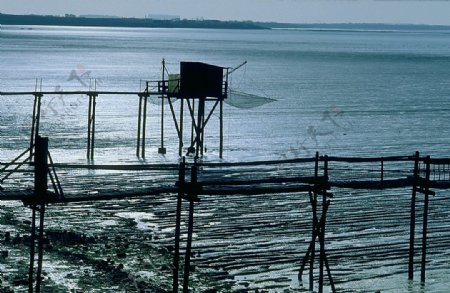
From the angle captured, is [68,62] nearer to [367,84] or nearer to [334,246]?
[367,84]

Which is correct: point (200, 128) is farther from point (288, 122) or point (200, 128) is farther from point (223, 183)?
point (223, 183)

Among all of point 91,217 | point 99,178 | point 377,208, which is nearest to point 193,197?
point 91,217

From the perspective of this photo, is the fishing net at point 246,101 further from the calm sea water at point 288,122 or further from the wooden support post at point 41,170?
the wooden support post at point 41,170

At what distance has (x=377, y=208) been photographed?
131 ft

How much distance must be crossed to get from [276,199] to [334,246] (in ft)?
26.9

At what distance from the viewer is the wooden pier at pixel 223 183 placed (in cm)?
2683

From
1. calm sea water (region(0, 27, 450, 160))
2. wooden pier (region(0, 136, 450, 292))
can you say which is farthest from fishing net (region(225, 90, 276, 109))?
wooden pier (region(0, 136, 450, 292))

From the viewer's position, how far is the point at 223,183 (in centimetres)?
2791

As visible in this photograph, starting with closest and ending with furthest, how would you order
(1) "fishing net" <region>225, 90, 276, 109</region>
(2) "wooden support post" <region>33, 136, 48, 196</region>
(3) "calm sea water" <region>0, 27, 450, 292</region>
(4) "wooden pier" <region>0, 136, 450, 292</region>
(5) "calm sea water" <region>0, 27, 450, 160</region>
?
(2) "wooden support post" <region>33, 136, 48, 196</region>
(4) "wooden pier" <region>0, 136, 450, 292</region>
(3) "calm sea water" <region>0, 27, 450, 292</region>
(5) "calm sea water" <region>0, 27, 450, 160</region>
(1) "fishing net" <region>225, 90, 276, 109</region>

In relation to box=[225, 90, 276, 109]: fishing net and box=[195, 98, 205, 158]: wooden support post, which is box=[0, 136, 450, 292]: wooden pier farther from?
box=[225, 90, 276, 109]: fishing net

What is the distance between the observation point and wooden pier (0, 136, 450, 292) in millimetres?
26828

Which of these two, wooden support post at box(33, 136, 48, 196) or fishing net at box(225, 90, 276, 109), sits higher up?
wooden support post at box(33, 136, 48, 196)

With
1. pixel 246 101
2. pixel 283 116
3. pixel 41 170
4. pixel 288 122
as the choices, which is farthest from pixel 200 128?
pixel 246 101

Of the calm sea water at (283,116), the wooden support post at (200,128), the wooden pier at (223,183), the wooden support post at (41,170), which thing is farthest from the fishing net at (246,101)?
the wooden support post at (41,170)
